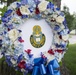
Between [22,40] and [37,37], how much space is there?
0.22m

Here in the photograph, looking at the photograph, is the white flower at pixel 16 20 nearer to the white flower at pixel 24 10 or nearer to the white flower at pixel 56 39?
the white flower at pixel 24 10

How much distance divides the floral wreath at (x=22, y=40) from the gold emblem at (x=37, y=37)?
0.34 ft

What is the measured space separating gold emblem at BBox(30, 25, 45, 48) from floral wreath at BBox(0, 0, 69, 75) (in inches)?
4.1

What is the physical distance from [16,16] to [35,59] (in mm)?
531

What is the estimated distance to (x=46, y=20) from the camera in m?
3.34

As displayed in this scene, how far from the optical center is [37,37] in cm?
326

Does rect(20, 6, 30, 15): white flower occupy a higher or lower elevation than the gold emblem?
higher

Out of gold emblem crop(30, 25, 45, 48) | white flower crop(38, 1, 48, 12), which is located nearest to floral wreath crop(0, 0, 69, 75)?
white flower crop(38, 1, 48, 12)

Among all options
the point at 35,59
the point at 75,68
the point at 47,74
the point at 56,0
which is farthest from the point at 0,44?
the point at 75,68

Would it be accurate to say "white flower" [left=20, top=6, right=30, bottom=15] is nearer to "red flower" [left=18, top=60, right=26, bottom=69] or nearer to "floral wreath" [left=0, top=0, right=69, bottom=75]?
"floral wreath" [left=0, top=0, right=69, bottom=75]

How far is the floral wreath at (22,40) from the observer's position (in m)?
3.09

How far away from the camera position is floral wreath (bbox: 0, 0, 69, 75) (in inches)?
122

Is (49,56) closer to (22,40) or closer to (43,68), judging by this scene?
(43,68)

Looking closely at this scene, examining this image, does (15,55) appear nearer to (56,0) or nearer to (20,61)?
(20,61)
